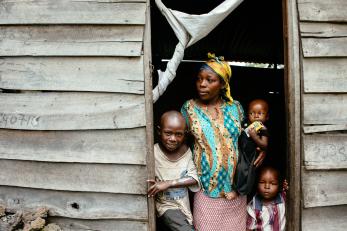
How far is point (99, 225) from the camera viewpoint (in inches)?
124

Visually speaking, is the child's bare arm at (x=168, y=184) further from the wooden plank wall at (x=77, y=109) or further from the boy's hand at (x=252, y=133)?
the boy's hand at (x=252, y=133)

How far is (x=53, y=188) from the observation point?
10.4ft

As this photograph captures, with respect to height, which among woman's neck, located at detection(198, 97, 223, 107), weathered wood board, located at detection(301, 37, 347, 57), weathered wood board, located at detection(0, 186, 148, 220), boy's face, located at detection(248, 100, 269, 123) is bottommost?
weathered wood board, located at detection(0, 186, 148, 220)

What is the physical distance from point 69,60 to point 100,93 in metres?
0.37

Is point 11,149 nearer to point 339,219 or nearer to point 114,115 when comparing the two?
point 114,115

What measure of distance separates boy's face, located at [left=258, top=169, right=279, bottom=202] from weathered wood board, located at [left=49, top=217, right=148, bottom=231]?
1083mm

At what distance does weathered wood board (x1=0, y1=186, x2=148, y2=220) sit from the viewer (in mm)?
3066

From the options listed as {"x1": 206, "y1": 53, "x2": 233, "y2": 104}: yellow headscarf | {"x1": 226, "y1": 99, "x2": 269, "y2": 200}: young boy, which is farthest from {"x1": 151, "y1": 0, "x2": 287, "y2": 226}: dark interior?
{"x1": 206, "y1": 53, "x2": 233, "y2": 104}: yellow headscarf

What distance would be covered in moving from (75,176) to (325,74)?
216 centimetres

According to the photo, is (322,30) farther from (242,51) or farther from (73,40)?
(242,51)

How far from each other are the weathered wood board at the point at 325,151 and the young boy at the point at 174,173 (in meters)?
0.93

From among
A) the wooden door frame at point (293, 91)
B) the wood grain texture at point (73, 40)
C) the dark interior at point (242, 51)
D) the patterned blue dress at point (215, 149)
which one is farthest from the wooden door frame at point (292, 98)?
the dark interior at point (242, 51)

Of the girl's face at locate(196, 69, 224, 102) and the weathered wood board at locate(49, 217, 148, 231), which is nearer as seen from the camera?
the weathered wood board at locate(49, 217, 148, 231)

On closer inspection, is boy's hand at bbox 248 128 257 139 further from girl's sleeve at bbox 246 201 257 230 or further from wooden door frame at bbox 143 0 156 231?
wooden door frame at bbox 143 0 156 231
